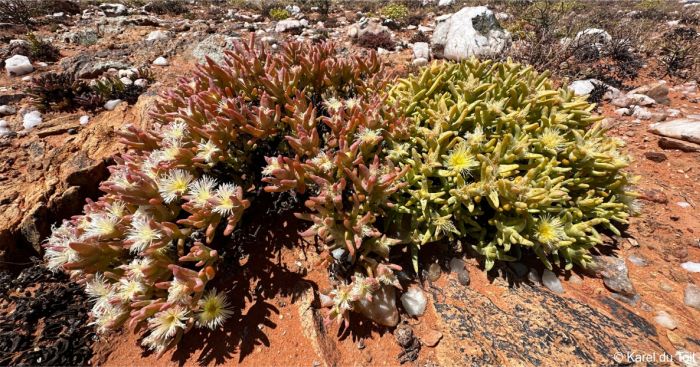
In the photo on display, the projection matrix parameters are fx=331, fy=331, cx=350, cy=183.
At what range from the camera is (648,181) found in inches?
148

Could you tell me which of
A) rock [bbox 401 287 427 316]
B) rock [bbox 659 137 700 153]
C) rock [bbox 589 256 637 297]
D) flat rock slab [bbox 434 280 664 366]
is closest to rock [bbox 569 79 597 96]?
rock [bbox 659 137 700 153]

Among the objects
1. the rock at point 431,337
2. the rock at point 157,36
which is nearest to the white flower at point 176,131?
the rock at point 431,337

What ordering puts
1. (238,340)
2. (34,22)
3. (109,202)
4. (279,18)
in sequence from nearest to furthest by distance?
(238,340) → (109,202) → (34,22) → (279,18)

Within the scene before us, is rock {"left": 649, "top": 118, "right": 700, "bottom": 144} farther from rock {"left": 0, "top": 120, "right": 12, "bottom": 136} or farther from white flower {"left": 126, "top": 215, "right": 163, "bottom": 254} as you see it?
rock {"left": 0, "top": 120, "right": 12, "bottom": 136}

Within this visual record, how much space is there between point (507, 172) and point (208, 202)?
2.29 meters

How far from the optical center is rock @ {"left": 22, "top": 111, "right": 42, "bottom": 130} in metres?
4.07

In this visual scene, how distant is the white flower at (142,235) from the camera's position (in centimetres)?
228

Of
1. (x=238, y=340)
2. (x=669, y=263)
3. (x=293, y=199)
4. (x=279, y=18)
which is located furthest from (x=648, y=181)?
(x=279, y=18)

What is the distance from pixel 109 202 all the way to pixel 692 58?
9.55 meters

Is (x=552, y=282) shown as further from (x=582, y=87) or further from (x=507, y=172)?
(x=582, y=87)

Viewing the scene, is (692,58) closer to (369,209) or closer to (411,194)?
(411,194)

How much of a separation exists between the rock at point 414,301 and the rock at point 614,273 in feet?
4.90

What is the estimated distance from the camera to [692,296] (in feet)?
8.60

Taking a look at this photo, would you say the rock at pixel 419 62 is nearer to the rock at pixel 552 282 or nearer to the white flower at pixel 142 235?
the rock at pixel 552 282
